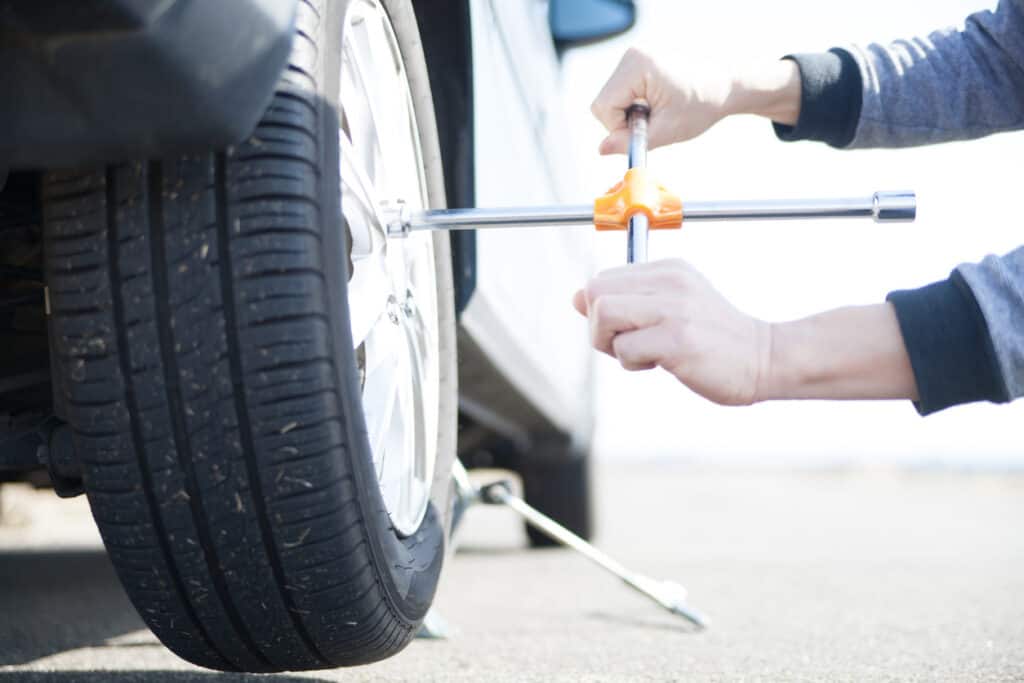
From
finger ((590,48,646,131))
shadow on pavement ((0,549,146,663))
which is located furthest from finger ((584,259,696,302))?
shadow on pavement ((0,549,146,663))

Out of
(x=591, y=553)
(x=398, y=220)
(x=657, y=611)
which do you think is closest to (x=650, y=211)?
(x=398, y=220)

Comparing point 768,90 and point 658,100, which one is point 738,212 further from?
point 768,90

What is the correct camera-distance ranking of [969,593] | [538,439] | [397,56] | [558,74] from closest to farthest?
[397,56] → [969,593] → [558,74] → [538,439]

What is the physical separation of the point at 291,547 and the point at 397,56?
0.75 metres

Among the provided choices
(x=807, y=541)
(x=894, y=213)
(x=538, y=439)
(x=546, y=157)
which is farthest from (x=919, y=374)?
(x=807, y=541)

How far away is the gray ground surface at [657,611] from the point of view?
6.08 ft

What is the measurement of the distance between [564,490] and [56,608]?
2395 millimetres

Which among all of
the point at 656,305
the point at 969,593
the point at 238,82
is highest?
the point at 238,82

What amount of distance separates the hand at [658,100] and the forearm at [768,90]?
0.08 ft

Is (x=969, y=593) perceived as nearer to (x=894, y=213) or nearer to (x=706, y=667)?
(x=706, y=667)

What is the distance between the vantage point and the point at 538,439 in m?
4.46

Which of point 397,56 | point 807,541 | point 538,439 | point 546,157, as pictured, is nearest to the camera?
point 397,56

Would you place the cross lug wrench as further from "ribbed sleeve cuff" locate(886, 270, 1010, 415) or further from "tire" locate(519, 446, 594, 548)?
"tire" locate(519, 446, 594, 548)

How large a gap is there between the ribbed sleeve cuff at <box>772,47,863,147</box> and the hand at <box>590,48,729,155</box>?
13 cm
